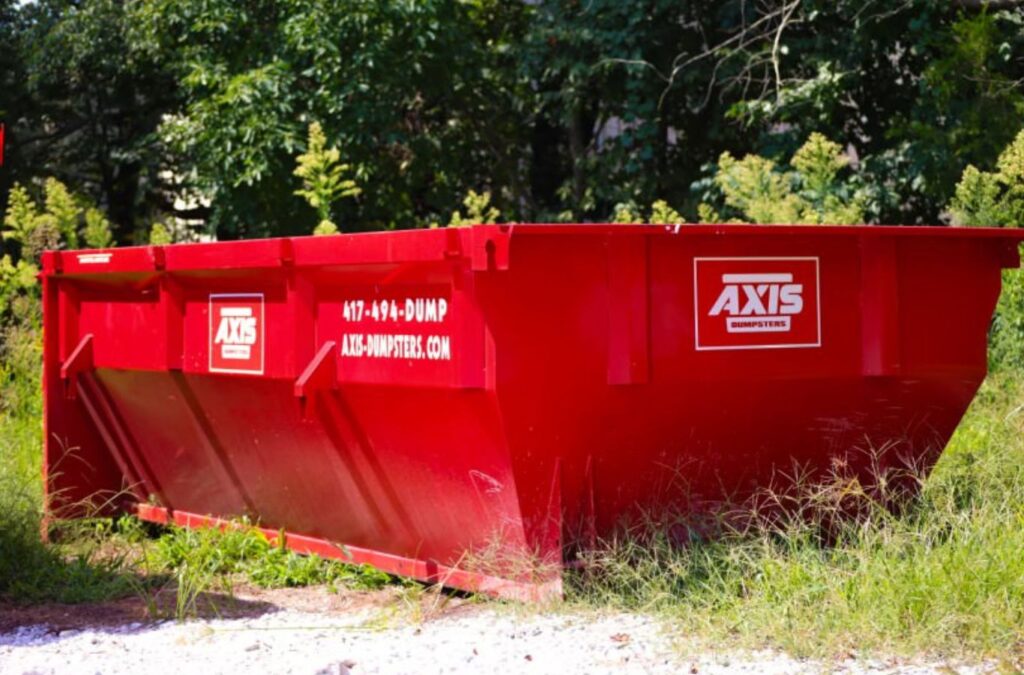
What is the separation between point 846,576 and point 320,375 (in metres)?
2.30

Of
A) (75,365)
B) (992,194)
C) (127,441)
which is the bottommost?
(127,441)

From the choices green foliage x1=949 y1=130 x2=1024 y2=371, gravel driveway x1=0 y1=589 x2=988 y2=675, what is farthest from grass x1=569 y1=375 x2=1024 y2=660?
green foliage x1=949 y1=130 x2=1024 y2=371

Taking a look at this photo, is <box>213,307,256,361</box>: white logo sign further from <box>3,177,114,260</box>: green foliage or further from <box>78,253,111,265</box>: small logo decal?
<box>3,177,114,260</box>: green foliage

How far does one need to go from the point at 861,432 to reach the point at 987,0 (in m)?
7.21

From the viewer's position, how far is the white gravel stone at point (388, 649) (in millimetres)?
4679

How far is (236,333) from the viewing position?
6.74 meters

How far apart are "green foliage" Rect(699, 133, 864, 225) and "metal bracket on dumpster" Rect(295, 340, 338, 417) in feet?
16.6

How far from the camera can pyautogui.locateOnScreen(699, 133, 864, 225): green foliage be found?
35.1 ft

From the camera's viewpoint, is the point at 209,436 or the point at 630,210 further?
the point at 630,210

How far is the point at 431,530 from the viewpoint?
19.6ft

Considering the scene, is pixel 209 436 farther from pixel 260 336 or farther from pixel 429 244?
pixel 429 244

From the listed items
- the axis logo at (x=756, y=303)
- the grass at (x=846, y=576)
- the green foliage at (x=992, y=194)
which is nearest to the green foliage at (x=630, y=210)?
the green foliage at (x=992, y=194)

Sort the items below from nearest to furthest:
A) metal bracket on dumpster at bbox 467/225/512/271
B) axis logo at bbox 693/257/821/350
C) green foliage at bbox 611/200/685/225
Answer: metal bracket on dumpster at bbox 467/225/512/271 < axis logo at bbox 693/257/821/350 < green foliage at bbox 611/200/685/225

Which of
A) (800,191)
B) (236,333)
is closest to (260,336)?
(236,333)
